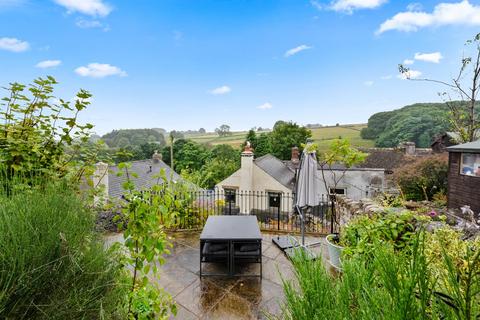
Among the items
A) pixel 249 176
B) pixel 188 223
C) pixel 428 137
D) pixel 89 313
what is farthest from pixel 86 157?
pixel 428 137

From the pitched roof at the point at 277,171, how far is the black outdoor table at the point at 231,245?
40.6 ft

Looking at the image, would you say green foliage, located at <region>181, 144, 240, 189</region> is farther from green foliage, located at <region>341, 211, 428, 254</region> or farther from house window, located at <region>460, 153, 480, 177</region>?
green foliage, located at <region>341, 211, 428, 254</region>

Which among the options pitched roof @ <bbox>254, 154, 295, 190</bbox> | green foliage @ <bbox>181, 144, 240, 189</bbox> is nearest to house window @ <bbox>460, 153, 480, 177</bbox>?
pitched roof @ <bbox>254, 154, 295, 190</bbox>

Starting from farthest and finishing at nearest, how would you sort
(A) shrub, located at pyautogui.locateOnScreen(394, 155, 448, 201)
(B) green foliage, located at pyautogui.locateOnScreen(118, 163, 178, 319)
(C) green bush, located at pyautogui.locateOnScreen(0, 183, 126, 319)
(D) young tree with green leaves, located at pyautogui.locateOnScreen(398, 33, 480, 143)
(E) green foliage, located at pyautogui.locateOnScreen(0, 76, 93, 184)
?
(A) shrub, located at pyautogui.locateOnScreen(394, 155, 448, 201) → (D) young tree with green leaves, located at pyautogui.locateOnScreen(398, 33, 480, 143) → (E) green foliage, located at pyautogui.locateOnScreen(0, 76, 93, 184) → (B) green foliage, located at pyautogui.locateOnScreen(118, 163, 178, 319) → (C) green bush, located at pyautogui.locateOnScreen(0, 183, 126, 319)

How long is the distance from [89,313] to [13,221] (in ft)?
1.92

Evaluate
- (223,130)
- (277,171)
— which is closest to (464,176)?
(277,171)

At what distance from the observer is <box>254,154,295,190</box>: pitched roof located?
16161 millimetres

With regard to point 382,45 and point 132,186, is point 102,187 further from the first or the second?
point 382,45

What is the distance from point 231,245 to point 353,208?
2.84 meters

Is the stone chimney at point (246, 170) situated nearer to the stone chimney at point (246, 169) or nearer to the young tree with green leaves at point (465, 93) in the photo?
the stone chimney at point (246, 169)

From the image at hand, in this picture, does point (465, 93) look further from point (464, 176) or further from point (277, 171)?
point (277, 171)

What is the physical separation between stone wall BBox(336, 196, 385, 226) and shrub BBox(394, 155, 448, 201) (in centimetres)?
1145

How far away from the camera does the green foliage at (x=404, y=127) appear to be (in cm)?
3058

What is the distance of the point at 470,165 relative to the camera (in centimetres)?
934
